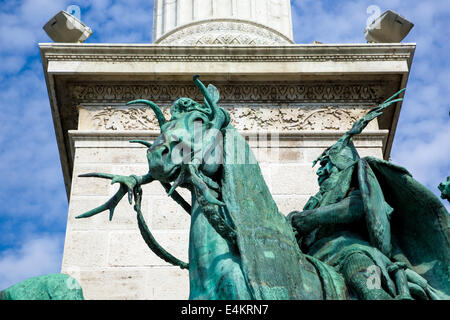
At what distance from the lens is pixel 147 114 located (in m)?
9.60

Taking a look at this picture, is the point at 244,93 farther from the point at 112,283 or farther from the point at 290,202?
the point at 112,283

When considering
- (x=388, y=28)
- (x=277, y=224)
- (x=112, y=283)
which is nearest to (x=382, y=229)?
(x=277, y=224)

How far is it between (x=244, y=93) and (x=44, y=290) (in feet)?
17.4

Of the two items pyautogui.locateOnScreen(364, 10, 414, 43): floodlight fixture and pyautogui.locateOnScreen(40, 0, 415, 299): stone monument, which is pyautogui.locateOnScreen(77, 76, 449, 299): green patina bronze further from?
pyautogui.locateOnScreen(364, 10, 414, 43): floodlight fixture

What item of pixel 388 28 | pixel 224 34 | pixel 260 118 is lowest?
pixel 260 118

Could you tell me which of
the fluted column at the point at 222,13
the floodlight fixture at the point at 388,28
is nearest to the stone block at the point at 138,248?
the floodlight fixture at the point at 388,28

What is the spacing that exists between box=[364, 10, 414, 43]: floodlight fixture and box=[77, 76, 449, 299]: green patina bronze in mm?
4179

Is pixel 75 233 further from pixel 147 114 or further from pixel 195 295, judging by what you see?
pixel 195 295

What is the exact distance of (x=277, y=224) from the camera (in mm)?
5293

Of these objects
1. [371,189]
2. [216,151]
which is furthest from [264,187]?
[371,189]

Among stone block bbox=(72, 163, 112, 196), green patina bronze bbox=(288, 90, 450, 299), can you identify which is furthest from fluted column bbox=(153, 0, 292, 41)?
green patina bronze bbox=(288, 90, 450, 299)

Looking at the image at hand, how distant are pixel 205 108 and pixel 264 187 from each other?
0.65 meters

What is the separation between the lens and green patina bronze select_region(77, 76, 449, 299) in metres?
4.98

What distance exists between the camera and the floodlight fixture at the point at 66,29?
10.2 meters
